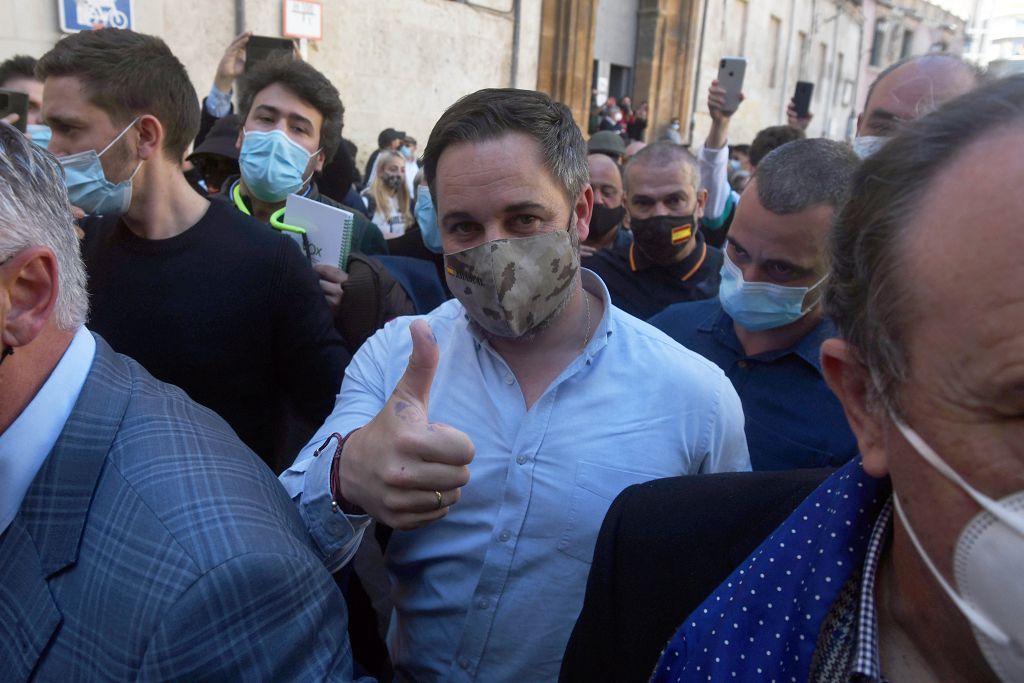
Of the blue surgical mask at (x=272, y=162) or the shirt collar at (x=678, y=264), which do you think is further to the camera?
the shirt collar at (x=678, y=264)

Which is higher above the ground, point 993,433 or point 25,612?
point 993,433

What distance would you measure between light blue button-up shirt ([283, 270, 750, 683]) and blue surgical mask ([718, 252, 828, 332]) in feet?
1.73

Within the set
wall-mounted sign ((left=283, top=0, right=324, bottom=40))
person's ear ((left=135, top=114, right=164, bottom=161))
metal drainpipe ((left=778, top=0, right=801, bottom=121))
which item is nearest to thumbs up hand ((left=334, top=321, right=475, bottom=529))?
person's ear ((left=135, top=114, right=164, bottom=161))

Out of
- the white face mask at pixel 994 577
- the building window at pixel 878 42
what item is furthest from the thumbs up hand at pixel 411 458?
the building window at pixel 878 42

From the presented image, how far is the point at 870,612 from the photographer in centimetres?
99

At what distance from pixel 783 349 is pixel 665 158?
1590mm

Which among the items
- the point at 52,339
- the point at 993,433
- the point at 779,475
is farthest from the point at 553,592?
the point at 52,339

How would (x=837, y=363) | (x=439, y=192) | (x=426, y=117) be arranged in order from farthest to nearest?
(x=426, y=117) → (x=439, y=192) → (x=837, y=363)

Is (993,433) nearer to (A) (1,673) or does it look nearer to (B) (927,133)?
(B) (927,133)

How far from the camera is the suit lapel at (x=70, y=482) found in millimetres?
1008

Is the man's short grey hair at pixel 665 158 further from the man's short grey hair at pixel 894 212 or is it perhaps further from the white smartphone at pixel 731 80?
the man's short grey hair at pixel 894 212

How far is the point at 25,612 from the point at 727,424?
4.13ft

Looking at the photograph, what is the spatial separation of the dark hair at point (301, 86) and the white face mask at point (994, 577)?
2785 mm

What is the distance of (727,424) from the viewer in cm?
151
